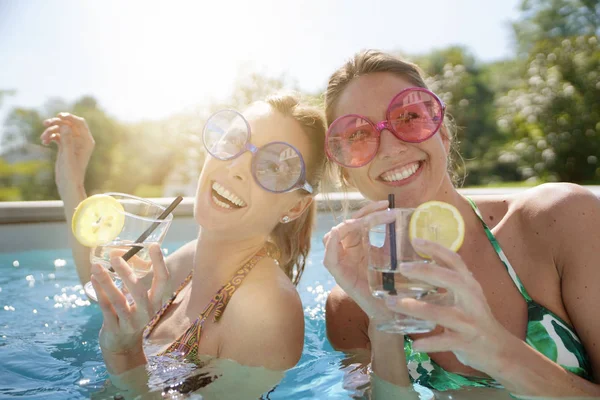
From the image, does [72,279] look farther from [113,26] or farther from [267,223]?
[113,26]

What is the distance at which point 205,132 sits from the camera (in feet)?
9.53

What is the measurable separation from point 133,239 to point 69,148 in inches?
66.2

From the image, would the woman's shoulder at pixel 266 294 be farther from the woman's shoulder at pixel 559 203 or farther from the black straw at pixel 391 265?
the woman's shoulder at pixel 559 203

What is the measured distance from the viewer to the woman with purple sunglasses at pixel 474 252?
70.2 inches

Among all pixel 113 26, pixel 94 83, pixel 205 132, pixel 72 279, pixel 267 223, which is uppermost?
pixel 113 26

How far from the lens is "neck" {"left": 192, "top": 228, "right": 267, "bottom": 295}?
9.44ft

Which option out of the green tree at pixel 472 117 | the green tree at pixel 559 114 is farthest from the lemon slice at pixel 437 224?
the green tree at pixel 472 117

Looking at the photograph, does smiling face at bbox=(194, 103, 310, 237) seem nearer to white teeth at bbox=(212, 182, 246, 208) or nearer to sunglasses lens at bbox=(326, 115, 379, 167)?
white teeth at bbox=(212, 182, 246, 208)

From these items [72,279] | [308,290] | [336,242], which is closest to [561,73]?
[308,290]

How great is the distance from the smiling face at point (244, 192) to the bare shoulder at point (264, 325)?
Answer: 32 centimetres

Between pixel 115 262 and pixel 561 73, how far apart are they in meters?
22.4

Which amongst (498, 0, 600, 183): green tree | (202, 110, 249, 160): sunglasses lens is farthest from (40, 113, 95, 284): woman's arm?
(498, 0, 600, 183): green tree

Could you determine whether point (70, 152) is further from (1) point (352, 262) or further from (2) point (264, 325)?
(1) point (352, 262)

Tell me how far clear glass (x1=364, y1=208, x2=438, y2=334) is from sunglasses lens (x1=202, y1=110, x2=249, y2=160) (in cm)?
128
